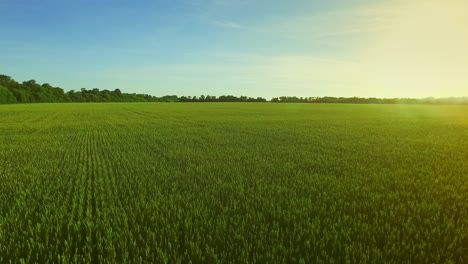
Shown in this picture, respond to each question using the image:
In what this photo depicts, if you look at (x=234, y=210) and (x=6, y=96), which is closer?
(x=234, y=210)

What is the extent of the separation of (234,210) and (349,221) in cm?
215

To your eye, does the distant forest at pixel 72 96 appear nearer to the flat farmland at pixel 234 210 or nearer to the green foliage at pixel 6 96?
the green foliage at pixel 6 96

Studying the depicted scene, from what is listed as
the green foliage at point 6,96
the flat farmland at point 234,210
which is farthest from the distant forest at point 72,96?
the flat farmland at point 234,210

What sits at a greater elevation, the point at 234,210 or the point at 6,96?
the point at 234,210

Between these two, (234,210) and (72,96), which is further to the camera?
(72,96)

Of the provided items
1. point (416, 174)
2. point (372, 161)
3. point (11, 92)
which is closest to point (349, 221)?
point (416, 174)

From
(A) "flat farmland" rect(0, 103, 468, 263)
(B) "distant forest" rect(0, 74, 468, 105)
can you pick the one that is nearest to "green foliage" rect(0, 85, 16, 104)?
(B) "distant forest" rect(0, 74, 468, 105)

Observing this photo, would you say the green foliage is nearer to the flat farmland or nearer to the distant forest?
the distant forest

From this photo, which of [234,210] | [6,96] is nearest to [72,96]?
[6,96]

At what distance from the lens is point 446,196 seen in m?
7.45

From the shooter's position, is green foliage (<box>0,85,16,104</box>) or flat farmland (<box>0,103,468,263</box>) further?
green foliage (<box>0,85,16,104</box>)

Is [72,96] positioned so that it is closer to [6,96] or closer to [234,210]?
[6,96]

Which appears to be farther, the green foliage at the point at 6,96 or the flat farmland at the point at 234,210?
the green foliage at the point at 6,96

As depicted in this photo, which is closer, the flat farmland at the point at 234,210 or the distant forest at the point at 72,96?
the flat farmland at the point at 234,210
